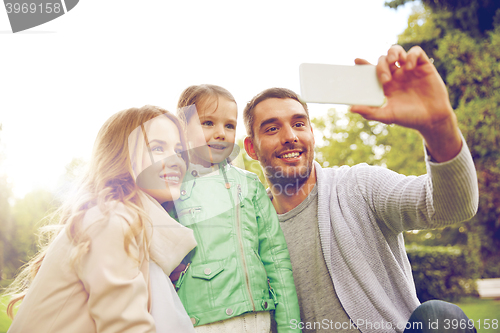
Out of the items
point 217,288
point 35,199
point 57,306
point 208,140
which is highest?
point 208,140

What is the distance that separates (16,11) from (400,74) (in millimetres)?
3440

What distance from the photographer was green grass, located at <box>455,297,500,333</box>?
612cm

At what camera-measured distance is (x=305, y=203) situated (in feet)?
7.72

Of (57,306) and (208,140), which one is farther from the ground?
(208,140)

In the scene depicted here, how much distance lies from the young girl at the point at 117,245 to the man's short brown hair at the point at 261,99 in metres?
0.89

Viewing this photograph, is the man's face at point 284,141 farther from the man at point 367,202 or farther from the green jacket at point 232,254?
the green jacket at point 232,254

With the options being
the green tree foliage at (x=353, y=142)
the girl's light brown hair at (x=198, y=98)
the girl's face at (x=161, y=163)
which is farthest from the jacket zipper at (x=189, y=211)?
the green tree foliage at (x=353, y=142)

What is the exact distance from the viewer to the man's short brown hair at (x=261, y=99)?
99.3 inches

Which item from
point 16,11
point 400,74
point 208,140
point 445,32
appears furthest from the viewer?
point 445,32

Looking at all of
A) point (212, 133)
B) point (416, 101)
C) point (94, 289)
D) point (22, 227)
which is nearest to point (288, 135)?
point (212, 133)

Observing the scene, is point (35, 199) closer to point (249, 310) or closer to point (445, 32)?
point (249, 310)

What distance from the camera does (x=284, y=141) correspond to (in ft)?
7.73

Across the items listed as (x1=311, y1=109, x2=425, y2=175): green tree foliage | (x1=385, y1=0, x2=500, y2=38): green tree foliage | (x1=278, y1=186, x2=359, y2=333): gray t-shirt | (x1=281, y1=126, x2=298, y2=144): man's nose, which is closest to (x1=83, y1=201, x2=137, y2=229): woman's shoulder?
(x1=278, y1=186, x2=359, y2=333): gray t-shirt

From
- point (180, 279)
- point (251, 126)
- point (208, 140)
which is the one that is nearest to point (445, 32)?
point (251, 126)
